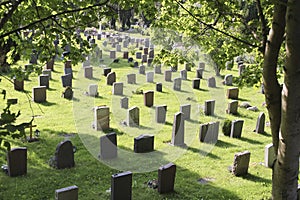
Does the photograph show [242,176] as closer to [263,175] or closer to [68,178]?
[263,175]

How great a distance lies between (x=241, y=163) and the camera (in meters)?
8.18

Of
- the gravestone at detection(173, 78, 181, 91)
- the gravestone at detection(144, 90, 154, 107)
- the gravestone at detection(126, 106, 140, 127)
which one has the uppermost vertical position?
the gravestone at detection(173, 78, 181, 91)

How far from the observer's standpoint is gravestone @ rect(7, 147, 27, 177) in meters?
7.47

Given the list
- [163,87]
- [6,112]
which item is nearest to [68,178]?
[6,112]

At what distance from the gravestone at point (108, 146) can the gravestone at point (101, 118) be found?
6.28 feet

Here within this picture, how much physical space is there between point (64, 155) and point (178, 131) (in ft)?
10.2

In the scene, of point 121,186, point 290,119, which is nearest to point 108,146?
point 121,186

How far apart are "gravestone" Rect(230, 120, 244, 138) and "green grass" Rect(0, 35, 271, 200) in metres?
0.16

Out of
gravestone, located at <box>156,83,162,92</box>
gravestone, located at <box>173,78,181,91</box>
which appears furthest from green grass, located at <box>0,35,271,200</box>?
gravestone, located at <box>173,78,181,91</box>

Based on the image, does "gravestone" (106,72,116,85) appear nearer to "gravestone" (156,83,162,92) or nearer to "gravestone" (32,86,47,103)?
"gravestone" (156,83,162,92)

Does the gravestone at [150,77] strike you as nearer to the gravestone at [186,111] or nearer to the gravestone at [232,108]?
the gravestone at [232,108]

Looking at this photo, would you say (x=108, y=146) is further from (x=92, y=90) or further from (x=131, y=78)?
(x=131, y=78)

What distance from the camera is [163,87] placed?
16188 mm

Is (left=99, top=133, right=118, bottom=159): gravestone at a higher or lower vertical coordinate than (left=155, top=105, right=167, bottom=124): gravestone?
lower
